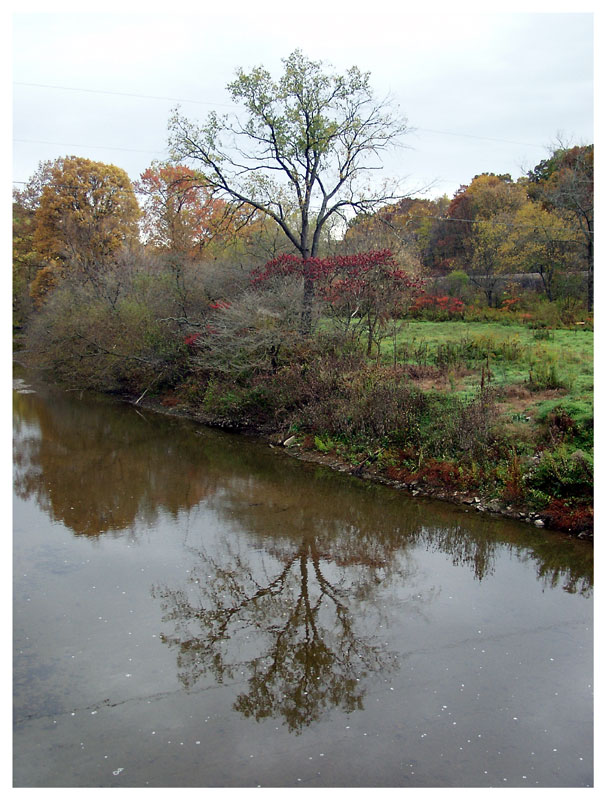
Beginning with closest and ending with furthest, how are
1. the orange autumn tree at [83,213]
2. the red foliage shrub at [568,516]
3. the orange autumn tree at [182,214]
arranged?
the red foliage shrub at [568,516] < the orange autumn tree at [182,214] < the orange autumn tree at [83,213]

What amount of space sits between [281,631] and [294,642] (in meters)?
0.28

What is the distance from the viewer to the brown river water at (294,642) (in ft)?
16.9

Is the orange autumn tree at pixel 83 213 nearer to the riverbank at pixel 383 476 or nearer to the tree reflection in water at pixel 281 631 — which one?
the riverbank at pixel 383 476

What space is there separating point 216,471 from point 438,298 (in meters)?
14.8

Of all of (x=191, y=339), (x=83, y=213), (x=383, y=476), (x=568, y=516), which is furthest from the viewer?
(x=83, y=213)

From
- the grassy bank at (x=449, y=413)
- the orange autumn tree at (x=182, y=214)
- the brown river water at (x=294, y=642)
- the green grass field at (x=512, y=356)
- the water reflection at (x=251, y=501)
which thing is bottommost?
the brown river water at (x=294, y=642)

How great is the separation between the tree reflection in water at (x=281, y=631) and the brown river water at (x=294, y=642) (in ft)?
0.09

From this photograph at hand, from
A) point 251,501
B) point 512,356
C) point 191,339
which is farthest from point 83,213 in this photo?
point 251,501

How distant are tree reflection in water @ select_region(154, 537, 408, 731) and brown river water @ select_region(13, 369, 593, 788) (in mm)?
27

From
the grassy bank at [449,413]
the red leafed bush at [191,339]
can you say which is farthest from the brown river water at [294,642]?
the red leafed bush at [191,339]

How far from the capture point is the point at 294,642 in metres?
7.00

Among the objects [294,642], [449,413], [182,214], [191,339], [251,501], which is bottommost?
[294,642]

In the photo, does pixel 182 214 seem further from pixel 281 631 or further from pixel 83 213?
pixel 281 631

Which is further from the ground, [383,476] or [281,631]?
[383,476]
